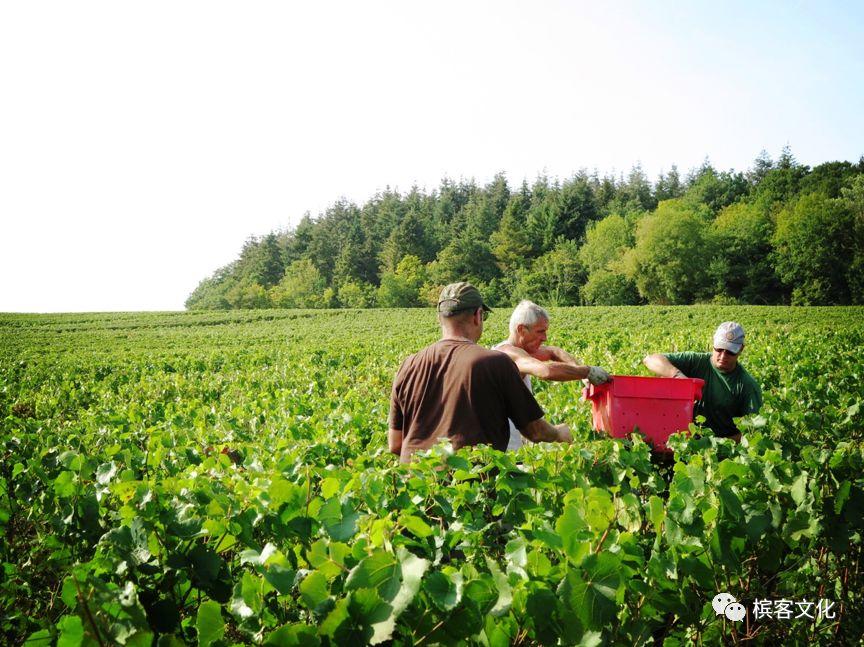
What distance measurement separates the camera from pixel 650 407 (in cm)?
395

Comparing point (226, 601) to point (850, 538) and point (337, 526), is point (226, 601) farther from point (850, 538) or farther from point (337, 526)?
point (850, 538)

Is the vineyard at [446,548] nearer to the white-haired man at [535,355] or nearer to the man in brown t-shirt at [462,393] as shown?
the man in brown t-shirt at [462,393]

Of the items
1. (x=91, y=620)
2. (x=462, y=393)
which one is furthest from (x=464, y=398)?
(x=91, y=620)

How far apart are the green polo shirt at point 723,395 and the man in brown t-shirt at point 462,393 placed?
7.94 feet

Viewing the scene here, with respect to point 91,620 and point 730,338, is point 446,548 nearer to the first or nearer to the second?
point 91,620

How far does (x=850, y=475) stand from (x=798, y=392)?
4.77 m

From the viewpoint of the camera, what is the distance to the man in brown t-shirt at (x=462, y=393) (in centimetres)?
304

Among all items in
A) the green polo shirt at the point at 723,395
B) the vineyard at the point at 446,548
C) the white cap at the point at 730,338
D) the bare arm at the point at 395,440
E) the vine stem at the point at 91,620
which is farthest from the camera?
the green polo shirt at the point at 723,395

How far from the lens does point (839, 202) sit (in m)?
62.1

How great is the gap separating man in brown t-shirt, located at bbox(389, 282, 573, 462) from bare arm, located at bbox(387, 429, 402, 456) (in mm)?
59

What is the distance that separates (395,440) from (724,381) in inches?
125

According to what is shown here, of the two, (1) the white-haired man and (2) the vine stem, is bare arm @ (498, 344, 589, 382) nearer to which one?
(1) the white-haired man

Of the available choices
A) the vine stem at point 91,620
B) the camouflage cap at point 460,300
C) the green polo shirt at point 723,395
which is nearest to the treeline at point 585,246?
the green polo shirt at point 723,395

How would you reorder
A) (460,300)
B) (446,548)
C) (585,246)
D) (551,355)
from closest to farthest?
(446,548) < (460,300) < (551,355) < (585,246)
